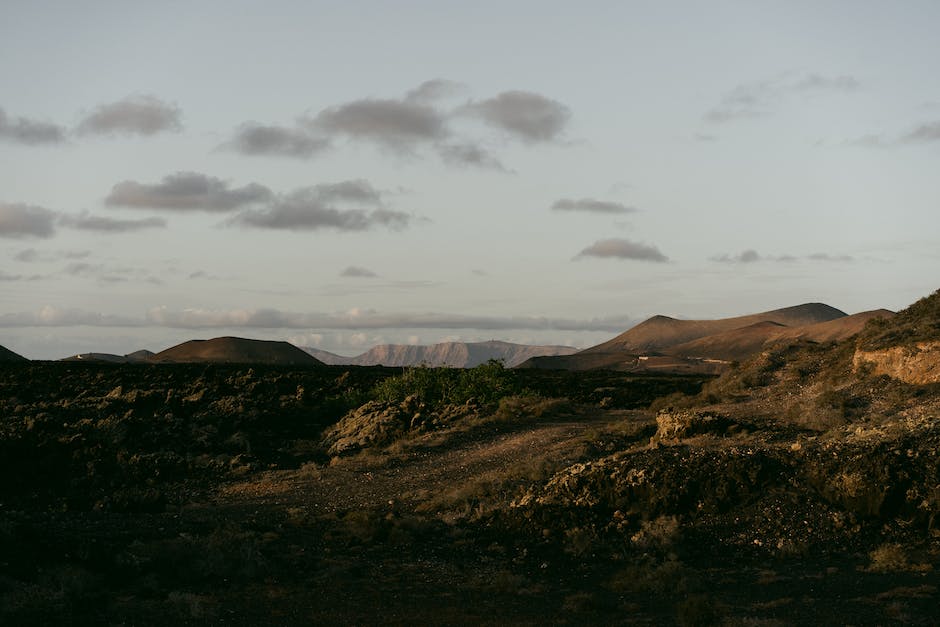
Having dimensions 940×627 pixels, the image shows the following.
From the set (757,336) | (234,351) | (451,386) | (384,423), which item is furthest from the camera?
(757,336)

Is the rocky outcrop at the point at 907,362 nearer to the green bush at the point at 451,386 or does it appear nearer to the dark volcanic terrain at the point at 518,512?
the dark volcanic terrain at the point at 518,512

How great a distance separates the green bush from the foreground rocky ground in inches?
207

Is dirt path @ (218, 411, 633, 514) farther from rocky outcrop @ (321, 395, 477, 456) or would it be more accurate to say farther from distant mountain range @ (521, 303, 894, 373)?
distant mountain range @ (521, 303, 894, 373)

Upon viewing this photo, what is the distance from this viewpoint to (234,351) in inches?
4966

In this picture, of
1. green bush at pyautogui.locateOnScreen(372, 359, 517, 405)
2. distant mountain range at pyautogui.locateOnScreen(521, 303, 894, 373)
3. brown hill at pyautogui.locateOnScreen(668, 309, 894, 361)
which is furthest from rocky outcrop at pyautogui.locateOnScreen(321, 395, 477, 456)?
brown hill at pyautogui.locateOnScreen(668, 309, 894, 361)

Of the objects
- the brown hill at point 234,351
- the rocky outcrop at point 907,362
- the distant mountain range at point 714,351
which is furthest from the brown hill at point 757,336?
the rocky outcrop at point 907,362

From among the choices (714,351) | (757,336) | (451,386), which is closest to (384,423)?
(451,386)

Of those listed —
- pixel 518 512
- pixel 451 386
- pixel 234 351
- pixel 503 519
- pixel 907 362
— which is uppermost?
pixel 234 351

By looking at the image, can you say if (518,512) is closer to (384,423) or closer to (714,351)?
(384,423)

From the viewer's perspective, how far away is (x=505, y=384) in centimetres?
3934

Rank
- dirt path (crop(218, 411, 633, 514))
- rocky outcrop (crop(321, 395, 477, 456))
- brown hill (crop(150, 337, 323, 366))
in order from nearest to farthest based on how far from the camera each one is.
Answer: dirt path (crop(218, 411, 633, 514)) < rocky outcrop (crop(321, 395, 477, 456)) < brown hill (crop(150, 337, 323, 366))

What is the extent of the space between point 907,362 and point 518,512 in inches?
649

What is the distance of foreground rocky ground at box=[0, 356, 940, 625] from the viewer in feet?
43.9

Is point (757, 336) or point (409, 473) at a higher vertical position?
point (757, 336)
